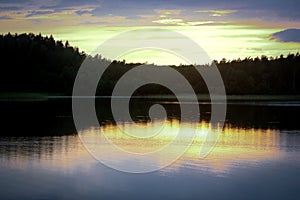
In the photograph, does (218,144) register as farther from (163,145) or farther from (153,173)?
(153,173)

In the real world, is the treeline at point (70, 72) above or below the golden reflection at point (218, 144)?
above

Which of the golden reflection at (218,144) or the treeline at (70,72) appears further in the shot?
the treeline at (70,72)

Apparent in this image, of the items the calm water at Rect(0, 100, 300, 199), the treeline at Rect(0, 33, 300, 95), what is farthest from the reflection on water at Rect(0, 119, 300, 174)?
the treeline at Rect(0, 33, 300, 95)

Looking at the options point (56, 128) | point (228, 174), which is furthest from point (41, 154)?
point (56, 128)

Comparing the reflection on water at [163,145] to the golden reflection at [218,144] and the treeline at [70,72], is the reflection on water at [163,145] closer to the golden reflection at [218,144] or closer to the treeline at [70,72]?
the golden reflection at [218,144]

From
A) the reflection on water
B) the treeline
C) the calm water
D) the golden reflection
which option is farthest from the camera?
the treeline

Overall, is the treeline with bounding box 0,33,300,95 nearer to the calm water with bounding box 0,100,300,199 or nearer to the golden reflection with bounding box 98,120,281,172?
the golden reflection with bounding box 98,120,281,172

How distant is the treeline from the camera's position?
8138 centimetres

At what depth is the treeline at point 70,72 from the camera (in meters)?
81.4

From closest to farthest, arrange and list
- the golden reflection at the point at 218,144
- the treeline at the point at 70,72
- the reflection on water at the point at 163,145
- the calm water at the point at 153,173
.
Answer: the calm water at the point at 153,173, the reflection on water at the point at 163,145, the golden reflection at the point at 218,144, the treeline at the point at 70,72

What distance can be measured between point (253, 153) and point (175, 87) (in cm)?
8149

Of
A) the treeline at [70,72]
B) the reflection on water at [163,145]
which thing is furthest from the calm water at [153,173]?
the treeline at [70,72]

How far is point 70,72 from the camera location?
3327 inches

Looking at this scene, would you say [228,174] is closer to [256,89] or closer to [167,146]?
[167,146]
